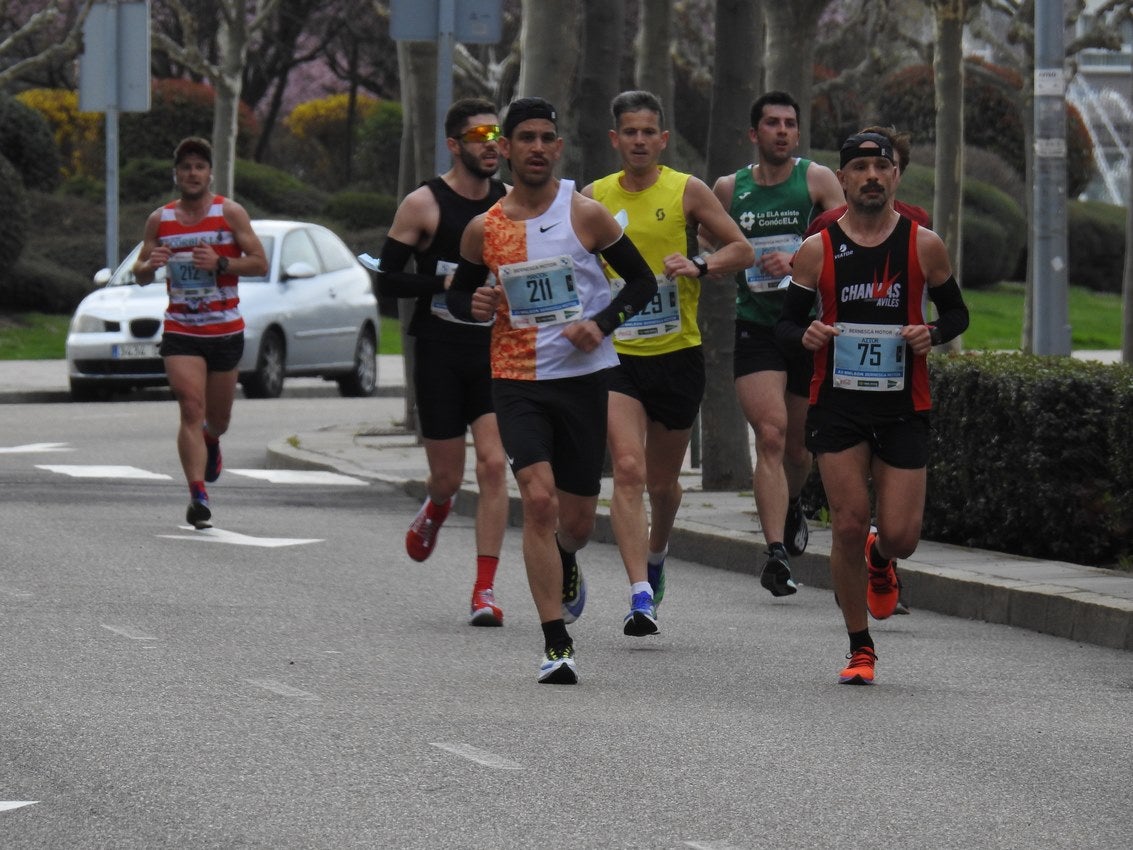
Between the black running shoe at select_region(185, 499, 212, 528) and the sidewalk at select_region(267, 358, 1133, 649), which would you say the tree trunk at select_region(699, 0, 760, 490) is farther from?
the black running shoe at select_region(185, 499, 212, 528)

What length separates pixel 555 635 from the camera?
7926 mm

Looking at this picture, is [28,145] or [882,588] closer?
[882,588]

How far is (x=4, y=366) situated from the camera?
26.4m

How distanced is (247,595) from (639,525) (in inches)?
76.0

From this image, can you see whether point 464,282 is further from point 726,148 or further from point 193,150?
point 726,148

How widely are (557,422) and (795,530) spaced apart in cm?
298

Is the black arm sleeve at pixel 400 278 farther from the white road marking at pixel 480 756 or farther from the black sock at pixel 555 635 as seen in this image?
the white road marking at pixel 480 756

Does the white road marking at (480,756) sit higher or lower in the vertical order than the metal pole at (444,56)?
lower

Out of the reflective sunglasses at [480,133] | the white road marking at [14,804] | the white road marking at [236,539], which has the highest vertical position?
the reflective sunglasses at [480,133]

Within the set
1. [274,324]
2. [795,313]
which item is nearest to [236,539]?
[795,313]

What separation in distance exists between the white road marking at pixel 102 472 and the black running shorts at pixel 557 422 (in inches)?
Answer: 299

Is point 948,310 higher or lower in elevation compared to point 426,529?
higher

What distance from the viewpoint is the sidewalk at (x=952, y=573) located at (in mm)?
9500

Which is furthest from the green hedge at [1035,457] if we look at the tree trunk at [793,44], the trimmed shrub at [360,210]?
the trimmed shrub at [360,210]
